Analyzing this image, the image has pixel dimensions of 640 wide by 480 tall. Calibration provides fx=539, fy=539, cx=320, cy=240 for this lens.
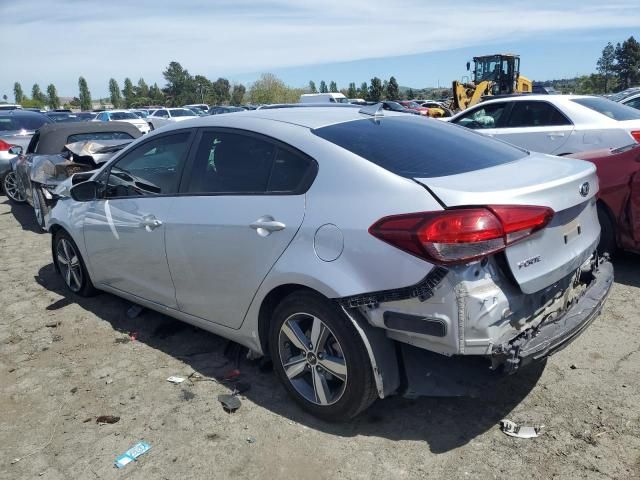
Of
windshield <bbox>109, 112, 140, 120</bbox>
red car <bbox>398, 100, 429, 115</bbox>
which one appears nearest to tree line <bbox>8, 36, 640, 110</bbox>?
red car <bbox>398, 100, 429, 115</bbox>

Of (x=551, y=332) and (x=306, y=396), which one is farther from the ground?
(x=551, y=332)

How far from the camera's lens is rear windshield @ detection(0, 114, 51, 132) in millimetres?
12023

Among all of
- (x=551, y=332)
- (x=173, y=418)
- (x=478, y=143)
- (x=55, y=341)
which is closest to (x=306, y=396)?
(x=173, y=418)

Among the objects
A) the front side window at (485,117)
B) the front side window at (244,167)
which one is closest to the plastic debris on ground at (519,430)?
the front side window at (244,167)

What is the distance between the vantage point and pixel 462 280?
2.44 m

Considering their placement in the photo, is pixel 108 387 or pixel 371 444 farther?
pixel 108 387

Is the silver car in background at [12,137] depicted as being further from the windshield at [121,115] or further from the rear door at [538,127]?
the windshield at [121,115]

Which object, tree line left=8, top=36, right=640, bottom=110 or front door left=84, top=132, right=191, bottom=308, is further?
tree line left=8, top=36, right=640, bottom=110

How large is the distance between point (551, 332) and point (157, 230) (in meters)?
2.60

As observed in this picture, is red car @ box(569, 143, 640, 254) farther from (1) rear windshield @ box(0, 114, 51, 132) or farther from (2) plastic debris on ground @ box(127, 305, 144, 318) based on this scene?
(1) rear windshield @ box(0, 114, 51, 132)

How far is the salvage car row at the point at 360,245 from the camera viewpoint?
250 cm

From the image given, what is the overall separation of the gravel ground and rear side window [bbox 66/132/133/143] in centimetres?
474

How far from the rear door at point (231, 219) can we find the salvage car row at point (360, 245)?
0.4 inches

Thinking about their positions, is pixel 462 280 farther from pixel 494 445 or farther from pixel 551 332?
pixel 494 445
